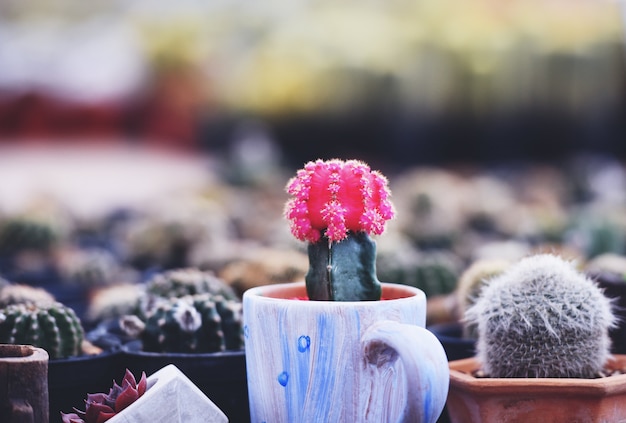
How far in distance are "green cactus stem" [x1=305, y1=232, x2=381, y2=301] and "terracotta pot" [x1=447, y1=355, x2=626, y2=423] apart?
1.02 feet

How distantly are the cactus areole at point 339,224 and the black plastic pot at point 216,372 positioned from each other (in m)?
0.39

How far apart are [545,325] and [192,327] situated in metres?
0.85

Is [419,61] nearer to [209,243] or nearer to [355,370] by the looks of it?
[209,243]

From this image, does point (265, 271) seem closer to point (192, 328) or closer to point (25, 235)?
point (192, 328)

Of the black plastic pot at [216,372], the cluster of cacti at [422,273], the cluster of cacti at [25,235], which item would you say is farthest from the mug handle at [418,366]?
the cluster of cacti at [25,235]

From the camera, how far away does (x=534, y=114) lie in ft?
31.1

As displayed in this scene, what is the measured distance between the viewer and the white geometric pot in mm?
1385

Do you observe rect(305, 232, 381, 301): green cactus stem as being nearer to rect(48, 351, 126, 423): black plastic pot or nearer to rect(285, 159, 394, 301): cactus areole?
rect(285, 159, 394, 301): cactus areole

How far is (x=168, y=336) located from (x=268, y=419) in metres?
0.52

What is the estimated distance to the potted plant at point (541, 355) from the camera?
1.60m

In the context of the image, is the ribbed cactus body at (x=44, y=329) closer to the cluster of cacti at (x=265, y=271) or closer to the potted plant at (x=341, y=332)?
the potted plant at (x=341, y=332)

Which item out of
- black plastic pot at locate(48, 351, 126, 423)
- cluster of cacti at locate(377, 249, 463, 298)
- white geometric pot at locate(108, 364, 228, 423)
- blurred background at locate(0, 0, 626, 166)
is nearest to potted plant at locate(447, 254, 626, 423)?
white geometric pot at locate(108, 364, 228, 423)

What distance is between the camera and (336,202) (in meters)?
1.57

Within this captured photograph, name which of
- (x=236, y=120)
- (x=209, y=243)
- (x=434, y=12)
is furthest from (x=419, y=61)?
(x=209, y=243)
